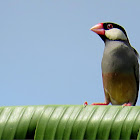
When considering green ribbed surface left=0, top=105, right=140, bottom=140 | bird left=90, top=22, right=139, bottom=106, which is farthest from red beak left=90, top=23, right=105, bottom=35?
green ribbed surface left=0, top=105, right=140, bottom=140

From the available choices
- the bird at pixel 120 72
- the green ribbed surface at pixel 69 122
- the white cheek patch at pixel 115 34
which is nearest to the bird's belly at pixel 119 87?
the bird at pixel 120 72

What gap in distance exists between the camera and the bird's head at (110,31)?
2.98 meters

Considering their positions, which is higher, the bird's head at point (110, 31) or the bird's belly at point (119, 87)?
the bird's head at point (110, 31)

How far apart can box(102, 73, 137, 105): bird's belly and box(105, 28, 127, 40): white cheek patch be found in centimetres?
35

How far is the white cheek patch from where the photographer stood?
296cm

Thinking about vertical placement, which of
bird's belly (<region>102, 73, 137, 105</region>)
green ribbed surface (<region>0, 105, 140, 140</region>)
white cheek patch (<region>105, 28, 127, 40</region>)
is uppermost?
white cheek patch (<region>105, 28, 127, 40</region>)

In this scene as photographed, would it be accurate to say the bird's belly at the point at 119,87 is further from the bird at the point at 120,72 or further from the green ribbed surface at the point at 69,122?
the green ribbed surface at the point at 69,122

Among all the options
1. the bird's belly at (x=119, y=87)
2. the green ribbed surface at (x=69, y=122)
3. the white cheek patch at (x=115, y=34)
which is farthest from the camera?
the white cheek patch at (x=115, y=34)

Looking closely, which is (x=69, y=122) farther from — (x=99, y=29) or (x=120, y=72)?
(x=99, y=29)

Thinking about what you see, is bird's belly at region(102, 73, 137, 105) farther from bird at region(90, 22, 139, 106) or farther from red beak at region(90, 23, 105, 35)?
red beak at region(90, 23, 105, 35)

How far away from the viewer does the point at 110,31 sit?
10.0 feet

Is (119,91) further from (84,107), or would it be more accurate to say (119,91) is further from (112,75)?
(84,107)

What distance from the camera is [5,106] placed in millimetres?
1644

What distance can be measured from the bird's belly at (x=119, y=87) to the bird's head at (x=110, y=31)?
0.36m
